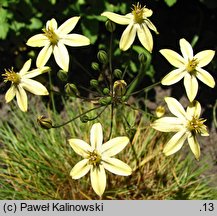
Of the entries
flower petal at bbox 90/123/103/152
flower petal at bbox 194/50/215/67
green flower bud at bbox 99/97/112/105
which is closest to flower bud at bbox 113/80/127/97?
green flower bud at bbox 99/97/112/105

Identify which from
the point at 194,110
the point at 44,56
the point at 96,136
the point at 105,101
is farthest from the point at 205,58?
the point at 44,56

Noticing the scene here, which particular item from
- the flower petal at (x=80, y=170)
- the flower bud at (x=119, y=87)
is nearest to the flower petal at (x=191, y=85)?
the flower bud at (x=119, y=87)

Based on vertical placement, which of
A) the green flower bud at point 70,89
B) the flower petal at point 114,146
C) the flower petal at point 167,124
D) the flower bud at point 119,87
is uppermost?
the flower bud at point 119,87

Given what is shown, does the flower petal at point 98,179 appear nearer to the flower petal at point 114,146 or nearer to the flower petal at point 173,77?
the flower petal at point 114,146

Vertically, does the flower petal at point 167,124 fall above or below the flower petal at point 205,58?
below

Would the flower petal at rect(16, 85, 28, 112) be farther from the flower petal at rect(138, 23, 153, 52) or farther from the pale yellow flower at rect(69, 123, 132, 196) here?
the flower petal at rect(138, 23, 153, 52)
